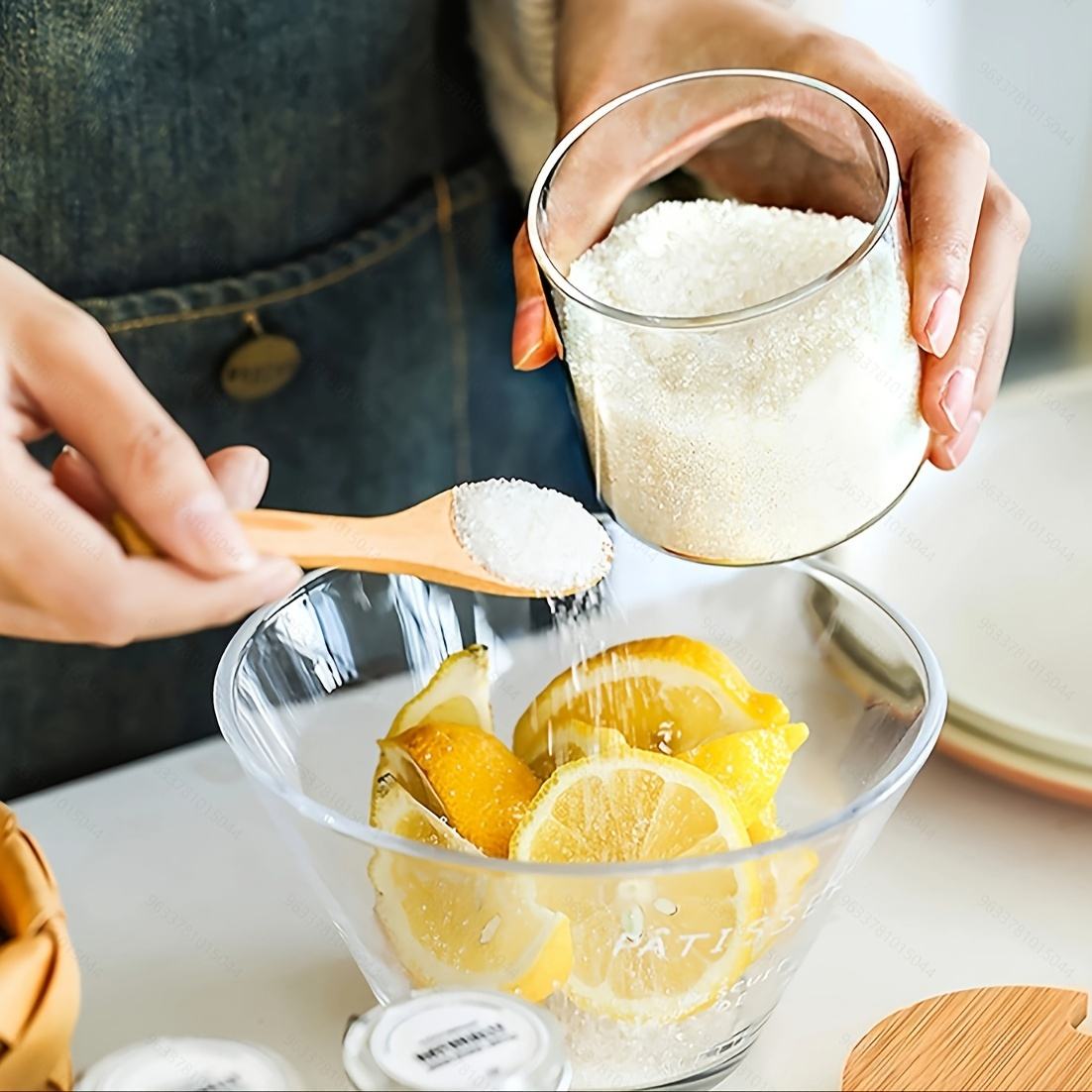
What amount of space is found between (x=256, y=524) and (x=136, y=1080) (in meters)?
0.16

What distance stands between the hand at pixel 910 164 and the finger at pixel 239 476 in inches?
4.7

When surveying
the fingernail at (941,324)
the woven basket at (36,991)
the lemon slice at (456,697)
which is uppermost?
the fingernail at (941,324)

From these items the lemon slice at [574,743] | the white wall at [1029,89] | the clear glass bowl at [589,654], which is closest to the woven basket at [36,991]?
the clear glass bowl at [589,654]

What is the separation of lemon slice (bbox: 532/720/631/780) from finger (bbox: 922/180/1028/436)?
0.15m

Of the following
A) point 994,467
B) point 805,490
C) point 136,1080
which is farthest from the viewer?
point 994,467

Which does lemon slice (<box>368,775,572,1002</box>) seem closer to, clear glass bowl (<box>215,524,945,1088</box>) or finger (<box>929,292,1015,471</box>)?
clear glass bowl (<box>215,524,945,1088</box>)

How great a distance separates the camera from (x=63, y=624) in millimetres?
473

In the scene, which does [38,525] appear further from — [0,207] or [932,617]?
[932,617]

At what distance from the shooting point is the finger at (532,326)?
56cm

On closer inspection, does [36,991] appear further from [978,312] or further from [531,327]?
[978,312]

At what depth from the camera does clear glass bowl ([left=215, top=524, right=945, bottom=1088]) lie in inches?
17.6

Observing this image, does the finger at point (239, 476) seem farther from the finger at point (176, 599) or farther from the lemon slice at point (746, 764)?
the lemon slice at point (746, 764)

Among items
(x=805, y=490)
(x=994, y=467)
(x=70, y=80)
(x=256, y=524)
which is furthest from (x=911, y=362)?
(x=70, y=80)

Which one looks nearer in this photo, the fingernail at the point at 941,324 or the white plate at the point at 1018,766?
the fingernail at the point at 941,324
